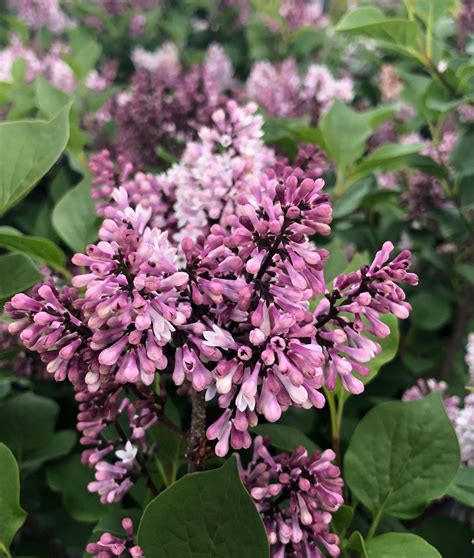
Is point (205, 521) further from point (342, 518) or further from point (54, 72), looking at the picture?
point (54, 72)

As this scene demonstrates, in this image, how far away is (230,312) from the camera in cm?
38

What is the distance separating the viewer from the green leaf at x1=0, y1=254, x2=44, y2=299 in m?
0.51

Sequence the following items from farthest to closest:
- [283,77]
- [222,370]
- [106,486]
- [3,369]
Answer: [283,77] < [3,369] < [106,486] < [222,370]

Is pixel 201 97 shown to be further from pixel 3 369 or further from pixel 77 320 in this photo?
pixel 77 320

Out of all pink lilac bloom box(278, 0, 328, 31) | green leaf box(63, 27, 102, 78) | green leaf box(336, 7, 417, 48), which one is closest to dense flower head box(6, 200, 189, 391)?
green leaf box(336, 7, 417, 48)

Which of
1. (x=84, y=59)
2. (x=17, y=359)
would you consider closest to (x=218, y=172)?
(x=17, y=359)

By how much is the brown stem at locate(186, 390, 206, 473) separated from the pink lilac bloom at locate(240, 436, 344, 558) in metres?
0.05

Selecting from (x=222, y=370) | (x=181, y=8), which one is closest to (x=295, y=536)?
(x=222, y=370)

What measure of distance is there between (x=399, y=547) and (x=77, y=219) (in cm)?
47

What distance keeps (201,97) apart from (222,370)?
637 mm

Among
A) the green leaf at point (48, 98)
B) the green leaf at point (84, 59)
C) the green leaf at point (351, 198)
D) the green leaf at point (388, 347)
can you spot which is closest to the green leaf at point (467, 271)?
the green leaf at point (351, 198)

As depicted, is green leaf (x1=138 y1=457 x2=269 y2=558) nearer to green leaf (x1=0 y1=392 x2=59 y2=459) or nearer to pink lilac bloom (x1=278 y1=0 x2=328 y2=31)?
green leaf (x1=0 y1=392 x2=59 y2=459)

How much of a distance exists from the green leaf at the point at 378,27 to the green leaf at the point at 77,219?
1.13ft

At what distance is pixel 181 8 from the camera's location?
1875 millimetres
